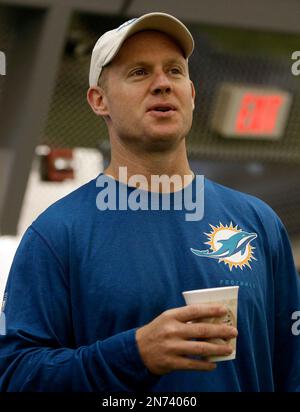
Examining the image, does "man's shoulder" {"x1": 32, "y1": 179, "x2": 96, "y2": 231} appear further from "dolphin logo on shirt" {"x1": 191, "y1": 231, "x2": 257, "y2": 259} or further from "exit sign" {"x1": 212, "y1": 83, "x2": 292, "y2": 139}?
"exit sign" {"x1": 212, "y1": 83, "x2": 292, "y2": 139}

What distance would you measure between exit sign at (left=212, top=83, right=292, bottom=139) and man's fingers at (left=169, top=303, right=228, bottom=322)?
284 cm

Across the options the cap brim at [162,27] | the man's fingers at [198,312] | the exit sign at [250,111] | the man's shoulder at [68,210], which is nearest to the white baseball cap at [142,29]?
the cap brim at [162,27]

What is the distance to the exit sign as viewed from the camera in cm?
422

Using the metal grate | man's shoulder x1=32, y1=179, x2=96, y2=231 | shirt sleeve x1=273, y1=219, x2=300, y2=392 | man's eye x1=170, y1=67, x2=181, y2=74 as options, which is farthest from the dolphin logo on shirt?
the metal grate

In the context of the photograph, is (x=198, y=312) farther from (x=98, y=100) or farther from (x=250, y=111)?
(x=250, y=111)

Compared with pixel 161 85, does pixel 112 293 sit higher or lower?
lower

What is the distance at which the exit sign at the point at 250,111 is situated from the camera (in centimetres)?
422

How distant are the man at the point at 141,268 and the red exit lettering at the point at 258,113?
2.52m

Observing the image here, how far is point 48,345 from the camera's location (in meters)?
1.61

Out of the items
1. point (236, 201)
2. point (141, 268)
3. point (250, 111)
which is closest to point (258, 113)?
point (250, 111)

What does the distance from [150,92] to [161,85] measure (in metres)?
0.03

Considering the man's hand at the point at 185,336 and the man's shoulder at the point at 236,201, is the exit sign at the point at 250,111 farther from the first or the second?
the man's hand at the point at 185,336

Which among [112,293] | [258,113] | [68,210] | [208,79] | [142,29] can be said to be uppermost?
[208,79]

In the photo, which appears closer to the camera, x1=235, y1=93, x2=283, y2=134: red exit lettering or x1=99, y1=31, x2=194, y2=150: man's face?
x1=99, y1=31, x2=194, y2=150: man's face
